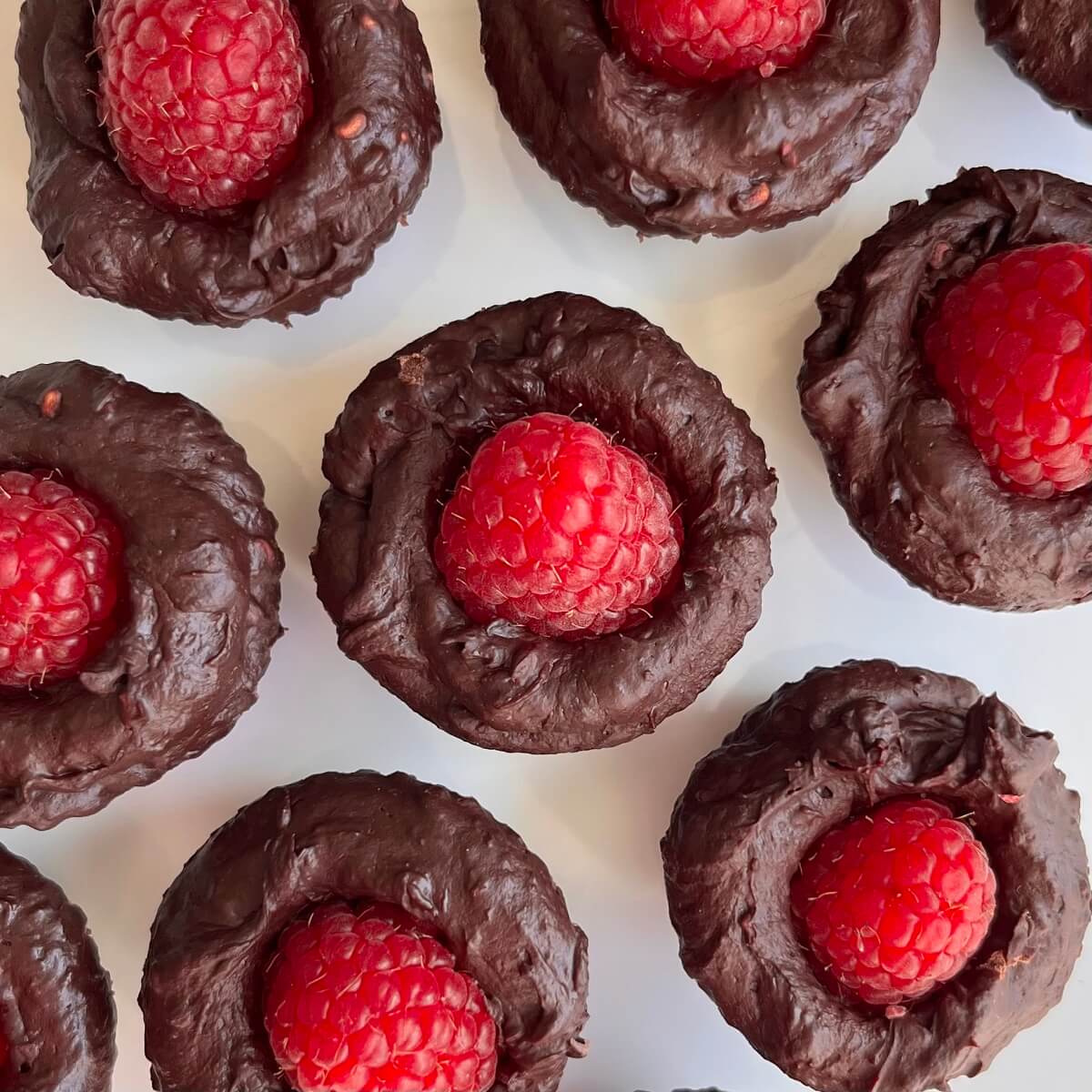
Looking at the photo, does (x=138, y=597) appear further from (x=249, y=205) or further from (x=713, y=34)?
(x=713, y=34)

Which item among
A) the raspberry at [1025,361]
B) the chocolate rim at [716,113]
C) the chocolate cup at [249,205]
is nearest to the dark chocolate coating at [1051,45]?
the chocolate rim at [716,113]

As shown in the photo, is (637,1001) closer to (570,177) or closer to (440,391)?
(440,391)

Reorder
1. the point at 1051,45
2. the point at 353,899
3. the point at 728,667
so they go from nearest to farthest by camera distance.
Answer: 1. the point at 353,899
2. the point at 1051,45
3. the point at 728,667

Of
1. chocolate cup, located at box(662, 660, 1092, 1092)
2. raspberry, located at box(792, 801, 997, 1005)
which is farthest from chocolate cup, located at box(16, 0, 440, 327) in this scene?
raspberry, located at box(792, 801, 997, 1005)

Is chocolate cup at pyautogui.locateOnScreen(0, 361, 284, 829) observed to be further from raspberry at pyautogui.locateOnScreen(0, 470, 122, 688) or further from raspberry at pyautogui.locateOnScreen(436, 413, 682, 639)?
raspberry at pyautogui.locateOnScreen(436, 413, 682, 639)

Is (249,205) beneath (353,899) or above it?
above

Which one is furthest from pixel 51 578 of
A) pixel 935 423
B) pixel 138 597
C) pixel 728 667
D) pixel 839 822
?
pixel 935 423

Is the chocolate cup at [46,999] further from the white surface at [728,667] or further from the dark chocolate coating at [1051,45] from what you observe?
the dark chocolate coating at [1051,45]
